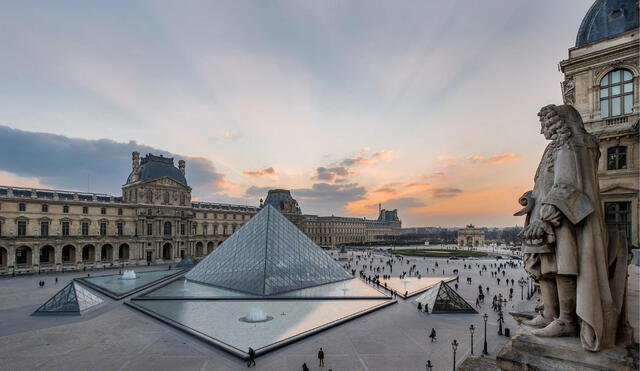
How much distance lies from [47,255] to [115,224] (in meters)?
8.43

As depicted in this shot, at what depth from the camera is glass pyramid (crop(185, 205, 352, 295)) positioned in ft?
89.4

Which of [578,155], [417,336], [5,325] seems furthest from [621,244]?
[5,325]

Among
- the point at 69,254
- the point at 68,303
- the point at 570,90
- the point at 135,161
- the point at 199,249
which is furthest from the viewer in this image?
the point at 199,249

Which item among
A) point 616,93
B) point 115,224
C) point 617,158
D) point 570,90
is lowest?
point 115,224

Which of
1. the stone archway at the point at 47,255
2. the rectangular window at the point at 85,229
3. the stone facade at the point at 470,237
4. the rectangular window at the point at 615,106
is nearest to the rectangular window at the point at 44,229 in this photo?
the stone archway at the point at 47,255

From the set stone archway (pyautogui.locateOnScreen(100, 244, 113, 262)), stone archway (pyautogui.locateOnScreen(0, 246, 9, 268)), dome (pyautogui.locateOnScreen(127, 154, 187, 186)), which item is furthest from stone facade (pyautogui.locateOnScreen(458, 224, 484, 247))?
stone archway (pyautogui.locateOnScreen(0, 246, 9, 268))

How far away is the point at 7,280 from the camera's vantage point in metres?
34.6

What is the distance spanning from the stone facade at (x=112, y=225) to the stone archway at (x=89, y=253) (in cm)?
12

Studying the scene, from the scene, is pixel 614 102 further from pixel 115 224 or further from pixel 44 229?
pixel 44 229

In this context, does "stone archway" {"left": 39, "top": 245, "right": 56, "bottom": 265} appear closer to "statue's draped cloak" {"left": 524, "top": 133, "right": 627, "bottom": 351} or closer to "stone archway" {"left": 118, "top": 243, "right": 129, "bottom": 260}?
"stone archway" {"left": 118, "top": 243, "right": 129, "bottom": 260}

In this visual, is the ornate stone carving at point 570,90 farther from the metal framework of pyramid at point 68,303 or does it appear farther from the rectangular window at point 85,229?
the rectangular window at point 85,229

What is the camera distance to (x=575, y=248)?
3314mm

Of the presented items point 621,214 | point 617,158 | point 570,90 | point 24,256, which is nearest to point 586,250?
point 621,214

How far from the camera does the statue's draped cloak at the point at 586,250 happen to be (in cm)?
324
